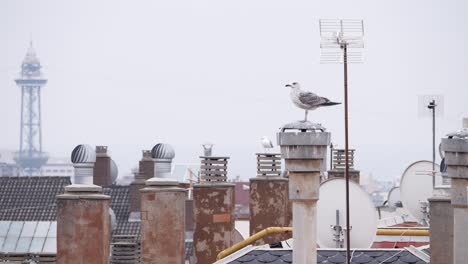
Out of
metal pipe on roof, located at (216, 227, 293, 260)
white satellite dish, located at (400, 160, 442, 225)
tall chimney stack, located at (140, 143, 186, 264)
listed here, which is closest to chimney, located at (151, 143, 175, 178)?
tall chimney stack, located at (140, 143, 186, 264)

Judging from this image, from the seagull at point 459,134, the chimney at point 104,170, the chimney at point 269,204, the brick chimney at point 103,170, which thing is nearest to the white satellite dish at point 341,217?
the seagull at point 459,134

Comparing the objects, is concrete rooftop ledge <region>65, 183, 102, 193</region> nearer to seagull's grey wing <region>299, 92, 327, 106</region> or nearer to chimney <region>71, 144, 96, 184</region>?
chimney <region>71, 144, 96, 184</region>

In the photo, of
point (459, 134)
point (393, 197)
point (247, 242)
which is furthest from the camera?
point (393, 197)

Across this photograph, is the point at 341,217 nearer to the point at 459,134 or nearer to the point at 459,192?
the point at 459,134

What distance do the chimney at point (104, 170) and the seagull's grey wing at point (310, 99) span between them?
3966cm

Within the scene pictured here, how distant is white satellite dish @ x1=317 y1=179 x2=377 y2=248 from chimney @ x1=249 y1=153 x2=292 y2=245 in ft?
21.1

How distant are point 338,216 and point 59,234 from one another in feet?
14.8

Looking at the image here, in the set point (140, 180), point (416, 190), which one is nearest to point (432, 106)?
point (416, 190)

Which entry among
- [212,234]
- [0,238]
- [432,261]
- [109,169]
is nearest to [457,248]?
[432,261]

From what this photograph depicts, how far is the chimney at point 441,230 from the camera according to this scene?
29.5 m

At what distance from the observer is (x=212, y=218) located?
37.7 metres

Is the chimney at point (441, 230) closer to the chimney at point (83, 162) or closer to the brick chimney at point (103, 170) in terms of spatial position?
the chimney at point (83, 162)

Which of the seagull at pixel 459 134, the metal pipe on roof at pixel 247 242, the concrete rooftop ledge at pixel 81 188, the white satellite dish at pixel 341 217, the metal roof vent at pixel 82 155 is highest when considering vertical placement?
the seagull at pixel 459 134

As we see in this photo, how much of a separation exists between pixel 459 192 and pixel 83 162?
7054mm
